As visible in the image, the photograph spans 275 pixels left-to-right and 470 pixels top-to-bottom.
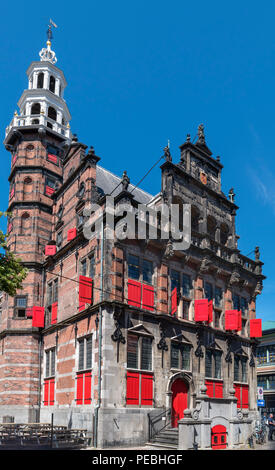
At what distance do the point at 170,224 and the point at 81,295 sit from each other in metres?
6.95

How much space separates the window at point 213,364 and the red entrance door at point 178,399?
7.83 ft

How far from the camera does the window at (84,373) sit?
23.8 m

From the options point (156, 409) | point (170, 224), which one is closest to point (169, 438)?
point (156, 409)

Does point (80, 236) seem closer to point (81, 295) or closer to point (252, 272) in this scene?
point (81, 295)

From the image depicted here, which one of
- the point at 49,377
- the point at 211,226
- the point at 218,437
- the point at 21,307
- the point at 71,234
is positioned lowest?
the point at 218,437

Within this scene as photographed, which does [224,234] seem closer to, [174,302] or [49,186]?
[174,302]

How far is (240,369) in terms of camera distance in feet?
104

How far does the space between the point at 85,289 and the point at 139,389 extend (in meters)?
5.86

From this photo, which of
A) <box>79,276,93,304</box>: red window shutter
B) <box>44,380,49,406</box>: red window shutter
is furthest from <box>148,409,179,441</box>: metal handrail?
<box>44,380,49,406</box>: red window shutter

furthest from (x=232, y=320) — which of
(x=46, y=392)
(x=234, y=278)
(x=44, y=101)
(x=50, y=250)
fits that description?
(x=44, y=101)

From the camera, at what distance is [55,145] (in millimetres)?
37031

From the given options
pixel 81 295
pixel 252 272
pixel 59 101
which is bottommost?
pixel 81 295

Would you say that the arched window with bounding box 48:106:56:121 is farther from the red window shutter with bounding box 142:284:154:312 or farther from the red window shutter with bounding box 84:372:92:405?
the red window shutter with bounding box 84:372:92:405

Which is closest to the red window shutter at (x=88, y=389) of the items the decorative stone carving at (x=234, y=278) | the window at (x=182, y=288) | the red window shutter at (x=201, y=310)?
the window at (x=182, y=288)
